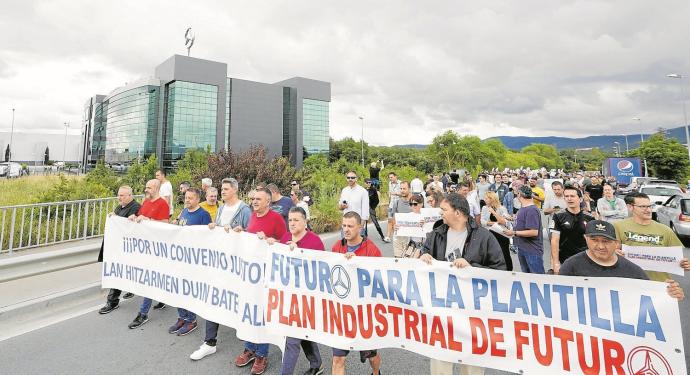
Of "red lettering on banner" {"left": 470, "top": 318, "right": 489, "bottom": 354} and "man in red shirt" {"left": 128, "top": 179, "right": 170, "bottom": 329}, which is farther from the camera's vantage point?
"man in red shirt" {"left": 128, "top": 179, "right": 170, "bottom": 329}

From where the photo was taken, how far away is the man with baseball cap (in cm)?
270

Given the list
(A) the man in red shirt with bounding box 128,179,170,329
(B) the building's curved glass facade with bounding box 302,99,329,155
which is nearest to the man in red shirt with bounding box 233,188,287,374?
(A) the man in red shirt with bounding box 128,179,170,329

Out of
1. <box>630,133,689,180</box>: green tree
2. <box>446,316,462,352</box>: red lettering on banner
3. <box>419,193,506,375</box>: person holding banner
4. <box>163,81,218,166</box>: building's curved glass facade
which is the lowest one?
<box>446,316,462,352</box>: red lettering on banner

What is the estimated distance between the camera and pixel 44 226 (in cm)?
746

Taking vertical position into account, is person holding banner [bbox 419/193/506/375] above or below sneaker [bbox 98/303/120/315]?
above

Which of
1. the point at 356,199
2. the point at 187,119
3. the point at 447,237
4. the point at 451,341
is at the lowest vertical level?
the point at 451,341

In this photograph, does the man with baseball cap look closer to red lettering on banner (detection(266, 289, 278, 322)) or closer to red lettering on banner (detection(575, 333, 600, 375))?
red lettering on banner (detection(575, 333, 600, 375))

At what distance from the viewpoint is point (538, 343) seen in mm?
2586

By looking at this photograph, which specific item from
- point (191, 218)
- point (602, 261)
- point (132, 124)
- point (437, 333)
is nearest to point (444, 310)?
point (437, 333)

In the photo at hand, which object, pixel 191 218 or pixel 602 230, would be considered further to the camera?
pixel 191 218

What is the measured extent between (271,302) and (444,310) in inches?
64.7

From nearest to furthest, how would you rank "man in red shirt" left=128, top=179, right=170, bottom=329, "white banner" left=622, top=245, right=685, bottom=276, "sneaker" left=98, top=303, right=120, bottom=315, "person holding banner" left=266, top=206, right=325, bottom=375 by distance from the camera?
"person holding banner" left=266, top=206, right=325, bottom=375 < "white banner" left=622, top=245, right=685, bottom=276 < "sneaker" left=98, top=303, right=120, bottom=315 < "man in red shirt" left=128, top=179, right=170, bottom=329

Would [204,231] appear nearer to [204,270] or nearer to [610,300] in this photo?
[204,270]

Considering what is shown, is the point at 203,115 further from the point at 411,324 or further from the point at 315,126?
the point at 411,324
